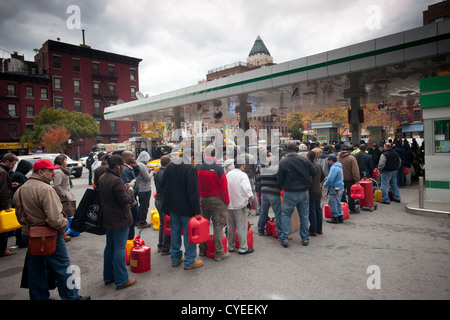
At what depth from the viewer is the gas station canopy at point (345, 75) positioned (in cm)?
897

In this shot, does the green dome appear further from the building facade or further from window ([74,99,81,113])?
window ([74,99,81,113])

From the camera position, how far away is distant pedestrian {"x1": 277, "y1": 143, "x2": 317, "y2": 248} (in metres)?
5.67

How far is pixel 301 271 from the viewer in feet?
15.0

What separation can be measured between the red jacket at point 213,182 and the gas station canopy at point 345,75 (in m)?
8.18

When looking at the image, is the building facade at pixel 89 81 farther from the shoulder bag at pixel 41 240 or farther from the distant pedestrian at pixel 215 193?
the shoulder bag at pixel 41 240

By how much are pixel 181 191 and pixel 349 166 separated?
220 inches

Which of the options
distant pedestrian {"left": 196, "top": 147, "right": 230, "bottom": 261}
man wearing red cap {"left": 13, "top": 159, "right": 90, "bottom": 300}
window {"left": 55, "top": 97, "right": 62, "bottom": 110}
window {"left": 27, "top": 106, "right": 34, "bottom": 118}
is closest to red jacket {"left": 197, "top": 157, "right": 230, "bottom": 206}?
distant pedestrian {"left": 196, "top": 147, "right": 230, "bottom": 261}

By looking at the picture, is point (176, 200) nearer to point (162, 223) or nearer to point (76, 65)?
point (162, 223)

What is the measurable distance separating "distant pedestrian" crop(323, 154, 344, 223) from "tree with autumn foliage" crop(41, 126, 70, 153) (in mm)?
34592

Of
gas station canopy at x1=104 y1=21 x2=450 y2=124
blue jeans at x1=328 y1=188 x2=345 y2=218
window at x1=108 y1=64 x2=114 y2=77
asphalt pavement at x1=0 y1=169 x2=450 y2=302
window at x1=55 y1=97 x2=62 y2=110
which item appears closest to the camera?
asphalt pavement at x1=0 y1=169 x2=450 y2=302

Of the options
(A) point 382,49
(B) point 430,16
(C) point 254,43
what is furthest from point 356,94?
(C) point 254,43

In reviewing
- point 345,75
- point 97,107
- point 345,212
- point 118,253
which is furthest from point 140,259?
point 97,107

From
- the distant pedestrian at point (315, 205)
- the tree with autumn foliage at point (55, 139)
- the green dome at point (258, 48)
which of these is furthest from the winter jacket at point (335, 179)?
the green dome at point (258, 48)

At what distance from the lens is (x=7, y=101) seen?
38094 millimetres
